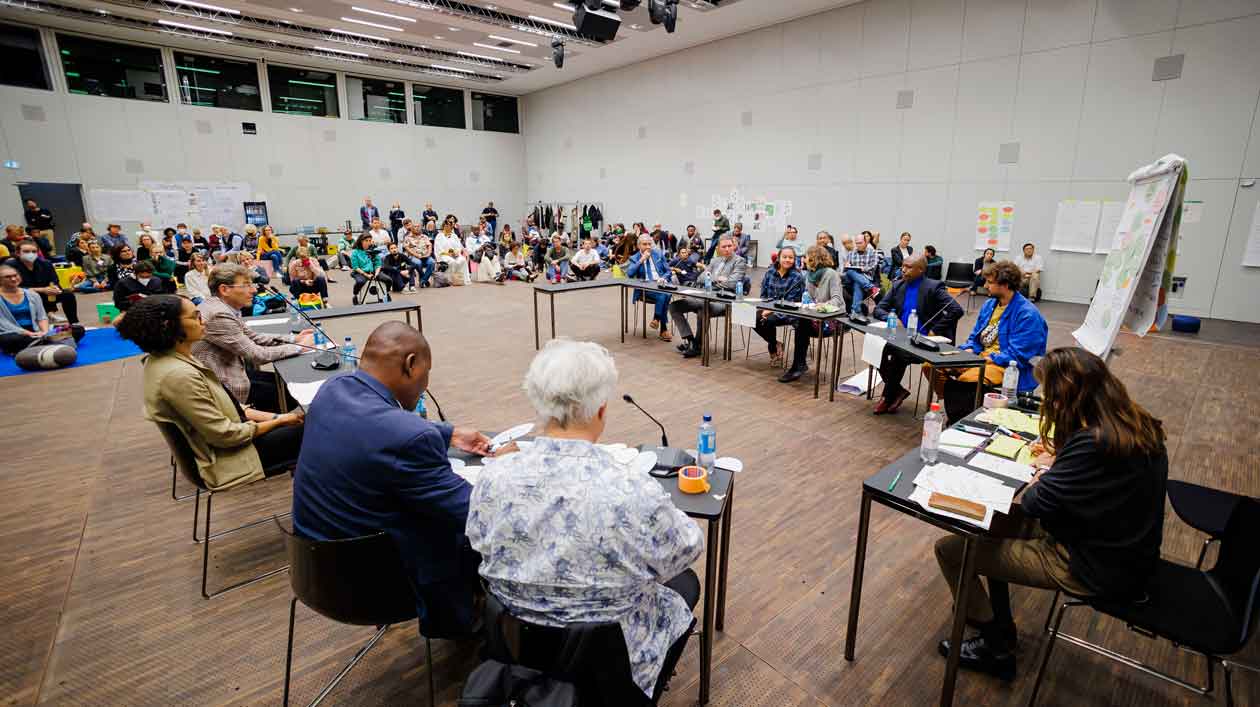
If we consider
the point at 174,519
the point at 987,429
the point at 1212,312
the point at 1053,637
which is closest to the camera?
the point at 1053,637

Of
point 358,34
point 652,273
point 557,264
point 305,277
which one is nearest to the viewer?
point 652,273

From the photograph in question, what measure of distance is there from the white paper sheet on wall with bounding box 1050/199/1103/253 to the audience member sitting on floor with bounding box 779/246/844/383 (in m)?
6.11

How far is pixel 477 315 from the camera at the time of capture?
9.23m

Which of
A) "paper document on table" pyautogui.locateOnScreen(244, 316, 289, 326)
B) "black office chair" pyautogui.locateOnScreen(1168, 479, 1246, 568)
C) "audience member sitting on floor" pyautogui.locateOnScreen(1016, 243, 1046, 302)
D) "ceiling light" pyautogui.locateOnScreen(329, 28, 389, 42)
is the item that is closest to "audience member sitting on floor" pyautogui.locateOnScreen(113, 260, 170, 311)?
"paper document on table" pyautogui.locateOnScreen(244, 316, 289, 326)

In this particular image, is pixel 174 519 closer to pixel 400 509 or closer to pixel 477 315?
pixel 400 509

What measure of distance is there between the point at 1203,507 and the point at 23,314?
10202 millimetres

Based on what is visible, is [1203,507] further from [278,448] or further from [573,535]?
[278,448]

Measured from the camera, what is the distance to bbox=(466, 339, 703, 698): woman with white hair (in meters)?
1.28

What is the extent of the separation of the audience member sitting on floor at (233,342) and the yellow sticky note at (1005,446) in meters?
4.14

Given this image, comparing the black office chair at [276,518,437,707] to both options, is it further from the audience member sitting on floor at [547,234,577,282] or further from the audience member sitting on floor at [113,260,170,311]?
the audience member sitting on floor at [547,234,577,282]

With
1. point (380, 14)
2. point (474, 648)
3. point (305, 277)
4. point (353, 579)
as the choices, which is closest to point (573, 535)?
point (353, 579)

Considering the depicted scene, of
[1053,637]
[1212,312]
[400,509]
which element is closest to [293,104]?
[400,509]

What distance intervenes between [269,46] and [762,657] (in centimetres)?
1784

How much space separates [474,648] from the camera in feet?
7.60
